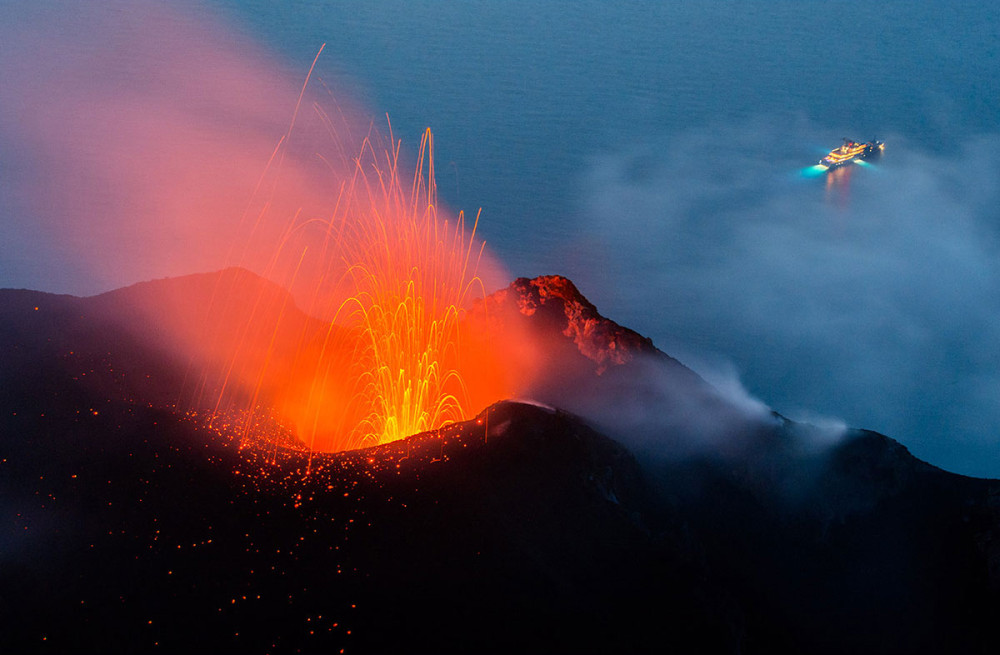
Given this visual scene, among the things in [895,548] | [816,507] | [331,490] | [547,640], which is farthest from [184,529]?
[895,548]

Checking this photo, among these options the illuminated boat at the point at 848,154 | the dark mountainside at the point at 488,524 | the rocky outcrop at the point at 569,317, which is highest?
the illuminated boat at the point at 848,154

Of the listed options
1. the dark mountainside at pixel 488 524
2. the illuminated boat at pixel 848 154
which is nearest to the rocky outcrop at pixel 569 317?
the dark mountainside at pixel 488 524

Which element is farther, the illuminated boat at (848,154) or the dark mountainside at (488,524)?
the illuminated boat at (848,154)

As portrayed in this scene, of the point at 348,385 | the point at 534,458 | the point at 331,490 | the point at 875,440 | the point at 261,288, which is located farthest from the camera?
the point at 261,288

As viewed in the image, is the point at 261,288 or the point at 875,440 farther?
the point at 261,288

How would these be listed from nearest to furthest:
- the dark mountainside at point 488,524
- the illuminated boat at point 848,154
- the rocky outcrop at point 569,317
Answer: the dark mountainside at point 488,524 → the rocky outcrop at point 569,317 → the illuminated boat at point 848,154

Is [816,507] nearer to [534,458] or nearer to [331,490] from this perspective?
[534,458]

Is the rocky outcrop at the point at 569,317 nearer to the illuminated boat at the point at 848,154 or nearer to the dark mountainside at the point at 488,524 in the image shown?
the dark mountainside at the point at 488,524

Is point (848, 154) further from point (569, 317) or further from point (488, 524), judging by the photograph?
point (488, 524)
